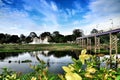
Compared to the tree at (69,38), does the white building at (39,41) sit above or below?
below

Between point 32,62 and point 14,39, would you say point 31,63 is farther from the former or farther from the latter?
point 14,39

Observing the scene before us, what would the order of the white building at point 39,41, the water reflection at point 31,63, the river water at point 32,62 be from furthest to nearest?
the white building at point 39,41, the water reflection at point 31,63, the river water at point 32,62

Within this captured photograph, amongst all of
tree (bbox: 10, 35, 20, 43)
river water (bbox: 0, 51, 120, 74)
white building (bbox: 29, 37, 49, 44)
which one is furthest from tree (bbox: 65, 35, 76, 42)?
river water (bbox: 0, 51, 120, 74)

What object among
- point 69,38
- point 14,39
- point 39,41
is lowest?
point 39,41

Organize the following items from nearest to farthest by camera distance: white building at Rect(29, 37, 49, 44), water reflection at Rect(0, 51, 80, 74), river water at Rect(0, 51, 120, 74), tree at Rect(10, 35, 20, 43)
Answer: river water at Rect(0, 51, 120, 74) < water reflection at Rect(0, 51, 80, 74) < tree at Rect(10, 35, 20, 43) < white building at Rect(29, 37, 49, 44)

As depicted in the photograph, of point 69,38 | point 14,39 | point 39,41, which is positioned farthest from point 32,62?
point 69,38

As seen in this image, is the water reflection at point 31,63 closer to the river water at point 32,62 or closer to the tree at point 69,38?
the river water at point 32,62

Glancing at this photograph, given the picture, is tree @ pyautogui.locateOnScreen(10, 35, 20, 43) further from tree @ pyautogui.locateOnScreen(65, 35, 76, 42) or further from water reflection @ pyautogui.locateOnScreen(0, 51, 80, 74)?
water reflection @ pyautogui.locateOnScreen(0, 51, 80, 74)

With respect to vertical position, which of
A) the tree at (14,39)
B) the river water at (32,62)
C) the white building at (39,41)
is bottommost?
the river water at (32,62)

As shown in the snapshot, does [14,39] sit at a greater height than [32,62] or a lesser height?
greater

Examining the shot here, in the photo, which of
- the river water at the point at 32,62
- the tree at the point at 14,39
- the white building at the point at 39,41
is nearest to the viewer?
the river water at the point at 32,62

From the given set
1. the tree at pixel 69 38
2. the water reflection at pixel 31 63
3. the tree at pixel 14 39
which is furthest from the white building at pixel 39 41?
the water reflection at pixel 31 63

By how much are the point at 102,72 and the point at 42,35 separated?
466 feet

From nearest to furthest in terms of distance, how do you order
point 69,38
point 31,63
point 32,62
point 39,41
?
1. point 31,63
2. point 32,62
3. point 39,41
4. point 69,38
